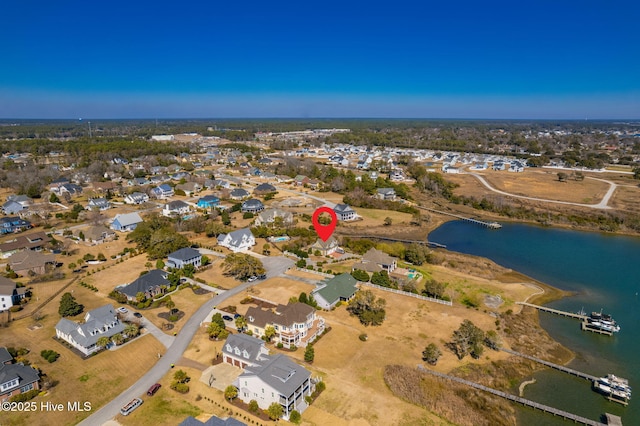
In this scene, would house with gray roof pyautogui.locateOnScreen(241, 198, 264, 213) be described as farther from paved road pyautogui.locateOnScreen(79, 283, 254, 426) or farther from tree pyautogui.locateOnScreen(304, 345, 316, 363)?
tree pyautogui.locateOnScreen(304, 345, 316, 363)

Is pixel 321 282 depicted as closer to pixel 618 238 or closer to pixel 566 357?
pixel 566 357

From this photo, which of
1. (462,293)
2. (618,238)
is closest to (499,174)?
(618,238)

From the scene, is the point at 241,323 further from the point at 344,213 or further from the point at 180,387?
the point at 344,213

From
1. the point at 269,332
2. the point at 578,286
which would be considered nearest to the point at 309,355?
the point at 269,332

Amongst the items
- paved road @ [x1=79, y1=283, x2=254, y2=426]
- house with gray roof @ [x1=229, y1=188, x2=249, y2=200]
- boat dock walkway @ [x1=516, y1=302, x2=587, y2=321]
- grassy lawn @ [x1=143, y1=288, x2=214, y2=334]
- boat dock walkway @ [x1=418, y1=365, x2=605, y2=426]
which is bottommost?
boat dock walkway @ [x1=418, y1=365, x2=605, y2=426]

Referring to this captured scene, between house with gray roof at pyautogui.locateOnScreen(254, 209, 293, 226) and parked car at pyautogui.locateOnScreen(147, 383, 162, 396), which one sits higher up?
house with gray roof at pyautogui.locateOnScreen(254, 209, 293, 226)

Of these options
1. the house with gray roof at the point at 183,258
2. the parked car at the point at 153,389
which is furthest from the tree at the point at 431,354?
the house with gray roof at the point at 183,258

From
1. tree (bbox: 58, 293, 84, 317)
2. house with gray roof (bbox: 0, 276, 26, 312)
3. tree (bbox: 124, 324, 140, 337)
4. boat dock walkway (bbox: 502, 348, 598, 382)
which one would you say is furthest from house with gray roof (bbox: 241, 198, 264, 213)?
boat dock walkway (bbox: 502, 348, 598, 382)
